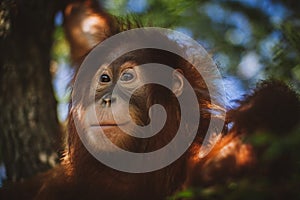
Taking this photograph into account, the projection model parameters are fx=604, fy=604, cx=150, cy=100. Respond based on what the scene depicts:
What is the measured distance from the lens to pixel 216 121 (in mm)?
3430

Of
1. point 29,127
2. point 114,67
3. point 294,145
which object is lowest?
point 29,127

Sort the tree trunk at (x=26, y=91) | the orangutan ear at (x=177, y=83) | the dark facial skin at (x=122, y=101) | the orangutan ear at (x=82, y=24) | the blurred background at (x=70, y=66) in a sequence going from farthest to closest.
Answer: the orangutan ear at (x=82, y=24) → the tree trunk at (x=26, y=91) → the blurred background at (x=70, y=66) → the orangutan ear at (x=177, y=83) → the dark facial skin at (x=122, y=101)

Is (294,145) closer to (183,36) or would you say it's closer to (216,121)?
(216,121)

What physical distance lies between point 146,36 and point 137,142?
77 centimetres

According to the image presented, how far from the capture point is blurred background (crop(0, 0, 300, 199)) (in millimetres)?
3814

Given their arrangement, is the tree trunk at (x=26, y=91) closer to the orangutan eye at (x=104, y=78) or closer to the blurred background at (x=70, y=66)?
the blurred background at (x=70, y=66)

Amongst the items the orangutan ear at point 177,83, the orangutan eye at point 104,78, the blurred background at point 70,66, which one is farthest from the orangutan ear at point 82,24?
the orangutan ear at point 177,83

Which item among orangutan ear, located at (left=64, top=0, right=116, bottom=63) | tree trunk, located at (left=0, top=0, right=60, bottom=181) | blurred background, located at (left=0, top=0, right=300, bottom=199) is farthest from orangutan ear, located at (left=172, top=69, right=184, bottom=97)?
orangutan ear, located at (left=64, top=0, right=116, bottom=63)

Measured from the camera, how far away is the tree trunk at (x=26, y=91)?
4.27 meters

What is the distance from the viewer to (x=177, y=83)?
3.53m

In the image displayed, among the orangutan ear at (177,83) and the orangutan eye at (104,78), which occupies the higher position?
the orangutan ear at (177,83)

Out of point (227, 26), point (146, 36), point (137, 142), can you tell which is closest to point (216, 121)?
point (137, 142)

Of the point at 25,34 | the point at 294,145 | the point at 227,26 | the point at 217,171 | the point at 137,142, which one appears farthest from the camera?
the point at 25,34

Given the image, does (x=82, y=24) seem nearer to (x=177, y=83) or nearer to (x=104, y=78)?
(x=104, y=78)
